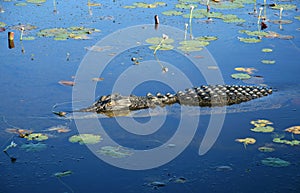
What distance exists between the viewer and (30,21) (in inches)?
367

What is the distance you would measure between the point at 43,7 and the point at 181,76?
473 cm

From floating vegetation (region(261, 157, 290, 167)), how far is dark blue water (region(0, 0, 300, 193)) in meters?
0.05

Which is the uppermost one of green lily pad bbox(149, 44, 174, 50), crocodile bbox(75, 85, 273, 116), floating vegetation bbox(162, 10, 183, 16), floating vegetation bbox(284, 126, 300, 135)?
floating vegetation bbox(162, 10, 183, 16)

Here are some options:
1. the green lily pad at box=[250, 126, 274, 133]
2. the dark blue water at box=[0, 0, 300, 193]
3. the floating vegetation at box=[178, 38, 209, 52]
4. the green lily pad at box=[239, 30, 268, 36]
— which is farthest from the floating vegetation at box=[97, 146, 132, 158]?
the green lily pad at box=[239, 30, 268, 36]

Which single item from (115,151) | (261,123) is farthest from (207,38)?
(115,151)

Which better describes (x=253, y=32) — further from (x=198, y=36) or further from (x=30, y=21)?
(x=30, y=21)

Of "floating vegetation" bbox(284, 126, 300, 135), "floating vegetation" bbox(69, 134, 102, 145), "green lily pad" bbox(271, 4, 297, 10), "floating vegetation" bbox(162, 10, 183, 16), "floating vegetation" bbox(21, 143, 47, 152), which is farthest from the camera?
"green lily pad" bbox(271, 4, 297, 10)

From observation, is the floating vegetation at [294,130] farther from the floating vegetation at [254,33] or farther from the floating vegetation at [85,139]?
the floating vegetation at [254,33]

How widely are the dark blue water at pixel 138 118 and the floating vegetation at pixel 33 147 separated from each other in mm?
58

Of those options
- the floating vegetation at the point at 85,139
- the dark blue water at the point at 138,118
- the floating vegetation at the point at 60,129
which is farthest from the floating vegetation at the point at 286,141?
the floating vegetation at the point at 60,129

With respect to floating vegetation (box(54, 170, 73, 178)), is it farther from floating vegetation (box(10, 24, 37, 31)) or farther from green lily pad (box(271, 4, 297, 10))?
green lily pad (box(271, 4, 297, 10))

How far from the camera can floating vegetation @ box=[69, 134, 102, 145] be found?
198 inches

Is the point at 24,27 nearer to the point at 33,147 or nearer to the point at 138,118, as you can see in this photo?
the point at 138,118

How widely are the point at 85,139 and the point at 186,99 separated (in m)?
1.52
